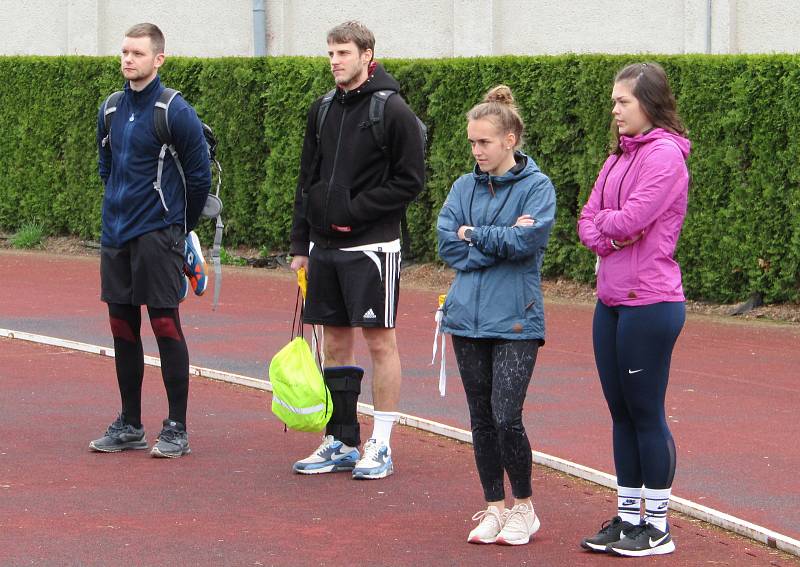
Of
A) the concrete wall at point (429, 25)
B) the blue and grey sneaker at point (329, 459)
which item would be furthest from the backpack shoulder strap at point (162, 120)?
the concrete wall at point (429, 25)

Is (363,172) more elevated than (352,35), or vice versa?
(352,35)

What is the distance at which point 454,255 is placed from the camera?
6492 millimetres

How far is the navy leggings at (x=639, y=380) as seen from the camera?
6.12 meters

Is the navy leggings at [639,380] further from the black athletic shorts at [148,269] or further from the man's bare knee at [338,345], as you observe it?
the black athletic shorts at [148,269]

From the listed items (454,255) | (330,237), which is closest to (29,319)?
(330,237)

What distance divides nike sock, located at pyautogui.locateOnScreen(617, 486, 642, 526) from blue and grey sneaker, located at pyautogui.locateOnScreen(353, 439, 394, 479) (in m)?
1.62

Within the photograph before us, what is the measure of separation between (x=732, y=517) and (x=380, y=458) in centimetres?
186

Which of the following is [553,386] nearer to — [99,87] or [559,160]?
[559,160]

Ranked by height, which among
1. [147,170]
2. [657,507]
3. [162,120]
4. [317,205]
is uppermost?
[162,120]

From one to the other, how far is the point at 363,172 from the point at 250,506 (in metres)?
1.77

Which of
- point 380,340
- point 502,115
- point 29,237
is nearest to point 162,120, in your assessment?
point 380,340

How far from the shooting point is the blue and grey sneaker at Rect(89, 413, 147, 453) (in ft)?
27.1

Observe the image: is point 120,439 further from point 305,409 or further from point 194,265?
point 305,409

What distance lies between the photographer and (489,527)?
6449 mm
